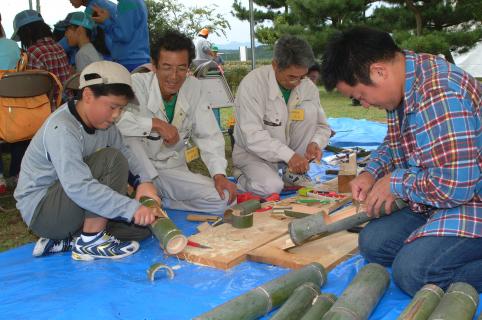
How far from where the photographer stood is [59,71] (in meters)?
5.01

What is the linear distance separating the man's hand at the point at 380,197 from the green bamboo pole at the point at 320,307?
1.70ft

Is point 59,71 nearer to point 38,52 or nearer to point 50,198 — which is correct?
point 38,52

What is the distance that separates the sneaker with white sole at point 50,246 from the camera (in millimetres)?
3133

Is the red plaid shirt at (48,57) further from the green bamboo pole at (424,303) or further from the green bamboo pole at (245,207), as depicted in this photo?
the green bamboo pole at (424,303)

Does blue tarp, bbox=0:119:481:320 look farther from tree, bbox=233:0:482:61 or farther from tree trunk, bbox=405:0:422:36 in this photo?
tree trunk, bbox=405:0:422:36

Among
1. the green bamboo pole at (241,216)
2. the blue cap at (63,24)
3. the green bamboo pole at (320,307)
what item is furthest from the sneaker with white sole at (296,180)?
the blue cap at (63,24)

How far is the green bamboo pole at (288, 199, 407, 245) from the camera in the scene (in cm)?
277

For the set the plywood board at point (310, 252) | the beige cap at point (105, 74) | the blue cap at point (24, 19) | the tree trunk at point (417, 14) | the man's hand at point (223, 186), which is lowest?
the plywood board at point (310, 252)

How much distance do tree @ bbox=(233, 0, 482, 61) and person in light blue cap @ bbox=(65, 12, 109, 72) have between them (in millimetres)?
7353

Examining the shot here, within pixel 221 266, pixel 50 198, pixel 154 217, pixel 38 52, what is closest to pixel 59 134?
pixel 50 198

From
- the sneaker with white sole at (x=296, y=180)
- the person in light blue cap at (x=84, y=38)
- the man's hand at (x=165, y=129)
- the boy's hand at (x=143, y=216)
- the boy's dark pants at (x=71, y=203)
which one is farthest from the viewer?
the person in light blue cap at (x=84, y=38)

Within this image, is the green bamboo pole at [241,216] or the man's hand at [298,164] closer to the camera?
the green bamboo pole at [241,216]

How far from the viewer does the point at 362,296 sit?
2.15m

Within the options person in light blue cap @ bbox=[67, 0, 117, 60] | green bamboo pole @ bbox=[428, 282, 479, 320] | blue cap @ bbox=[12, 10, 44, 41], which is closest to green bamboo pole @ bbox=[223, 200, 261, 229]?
green bamboo pole @ bbox=[428, 282, 479, 320]
